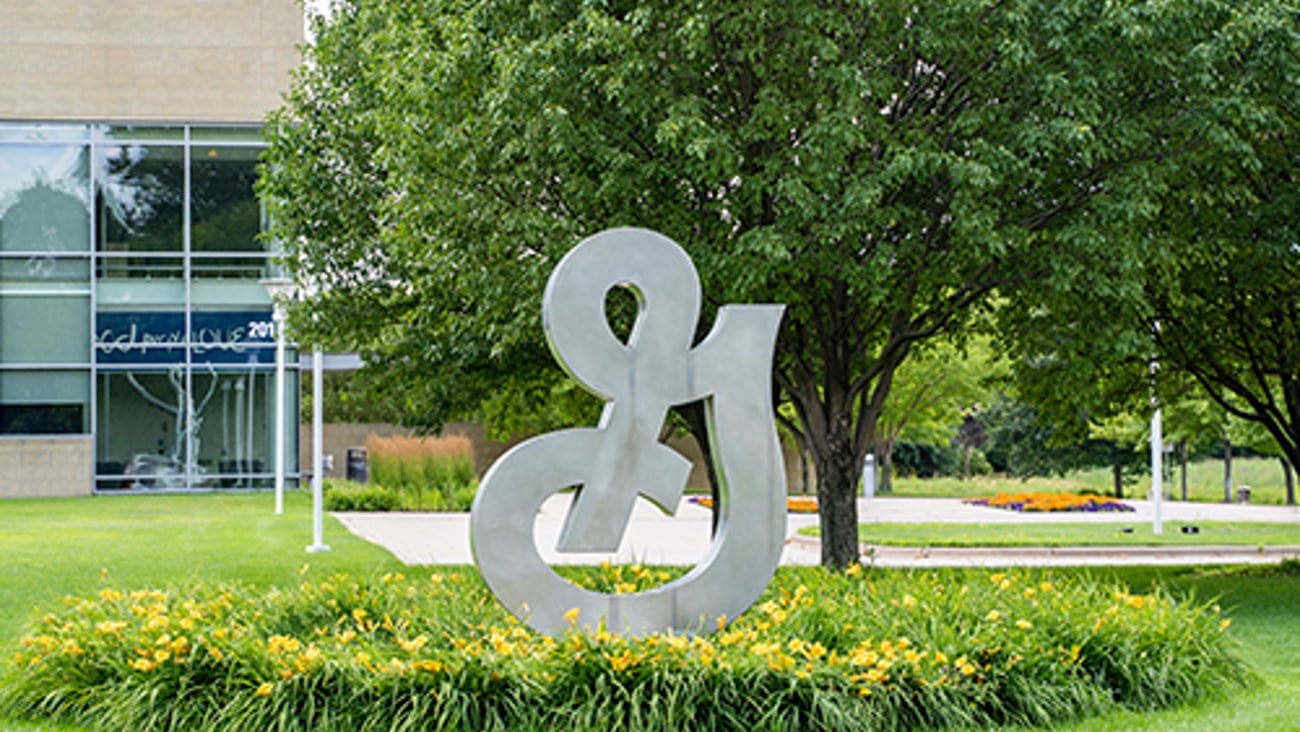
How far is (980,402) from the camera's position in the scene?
4603cm

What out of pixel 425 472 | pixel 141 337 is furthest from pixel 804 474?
pixel 141 337

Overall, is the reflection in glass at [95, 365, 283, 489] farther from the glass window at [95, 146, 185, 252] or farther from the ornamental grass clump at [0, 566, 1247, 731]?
the ornamental grass clump at [0, 566, 1247, 731]

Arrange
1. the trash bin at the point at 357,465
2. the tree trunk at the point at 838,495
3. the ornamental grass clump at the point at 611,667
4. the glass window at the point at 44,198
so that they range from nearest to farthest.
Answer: the ornamental grass clump at the point at 611,667 → the tree trunk at the point at 838,495 → the glass window at the point at 44,198 → the trash bin at the point at 357,465

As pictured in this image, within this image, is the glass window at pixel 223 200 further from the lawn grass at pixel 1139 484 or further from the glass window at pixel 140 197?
the lawn grass at pixel 1139 484

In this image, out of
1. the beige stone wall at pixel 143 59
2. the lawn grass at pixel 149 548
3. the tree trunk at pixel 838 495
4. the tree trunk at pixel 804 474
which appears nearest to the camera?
the tree trunk at pixel 838 495

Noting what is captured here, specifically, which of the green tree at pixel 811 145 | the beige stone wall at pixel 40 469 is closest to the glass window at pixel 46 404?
the beige stone wall at pixel 40 469

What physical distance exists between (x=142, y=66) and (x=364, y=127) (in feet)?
77.3

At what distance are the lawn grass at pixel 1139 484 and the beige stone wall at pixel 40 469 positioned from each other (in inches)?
956

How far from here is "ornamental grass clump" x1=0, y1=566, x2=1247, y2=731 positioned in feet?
25.3

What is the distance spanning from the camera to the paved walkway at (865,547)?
20.7 metres

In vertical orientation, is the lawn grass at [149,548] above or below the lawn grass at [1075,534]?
above

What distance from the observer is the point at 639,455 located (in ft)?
29.7

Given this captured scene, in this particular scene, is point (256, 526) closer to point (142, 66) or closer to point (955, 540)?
point (955, 540)

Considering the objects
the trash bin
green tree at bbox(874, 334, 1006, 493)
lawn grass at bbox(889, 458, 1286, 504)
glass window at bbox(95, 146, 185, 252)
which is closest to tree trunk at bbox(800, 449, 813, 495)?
green tree at bbox(874, 334, 1006, 493)
